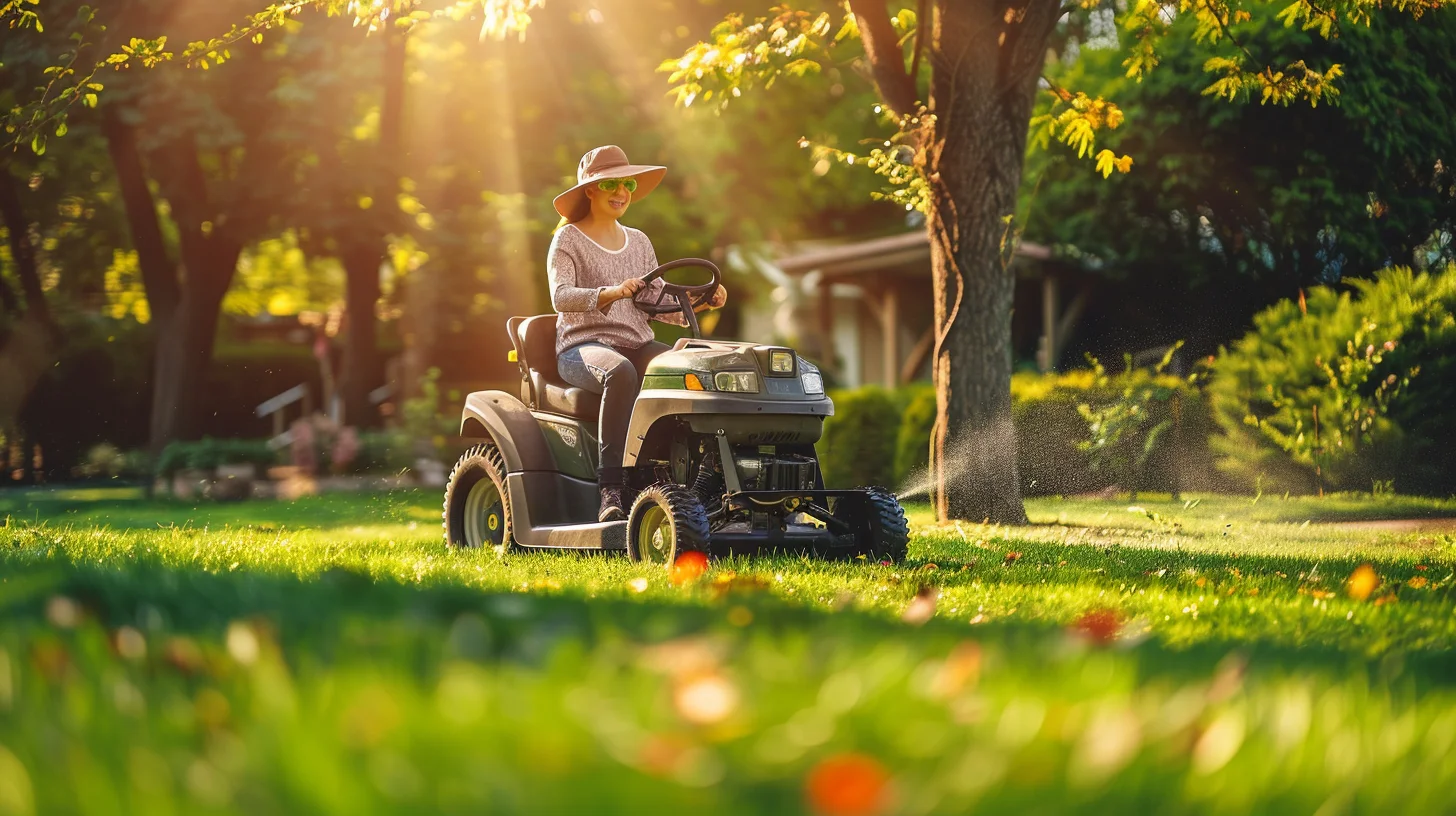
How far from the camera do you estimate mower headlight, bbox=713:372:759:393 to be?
21.5 ft

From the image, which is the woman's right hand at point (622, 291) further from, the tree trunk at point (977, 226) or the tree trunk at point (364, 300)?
the tree trunk at point (364, 300)

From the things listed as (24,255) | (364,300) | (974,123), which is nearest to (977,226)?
(974,123)

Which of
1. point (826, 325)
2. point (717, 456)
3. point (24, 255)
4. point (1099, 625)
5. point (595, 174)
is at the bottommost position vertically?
point (1099, 625)

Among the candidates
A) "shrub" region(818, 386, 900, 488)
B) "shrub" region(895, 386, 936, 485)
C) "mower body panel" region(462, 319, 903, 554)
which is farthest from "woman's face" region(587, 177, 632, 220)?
"shrub" region(818, 386, 900, 488)

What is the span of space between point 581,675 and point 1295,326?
12034 millimetres

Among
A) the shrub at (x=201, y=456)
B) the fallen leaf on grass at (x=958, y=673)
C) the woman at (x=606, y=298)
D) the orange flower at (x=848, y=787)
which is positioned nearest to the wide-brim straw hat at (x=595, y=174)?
the woman at (x=606, y=298)

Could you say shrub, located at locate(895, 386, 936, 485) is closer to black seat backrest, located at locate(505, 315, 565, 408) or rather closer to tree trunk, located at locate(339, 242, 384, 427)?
black seat backrest, located at locate(505, 315, 565, 408)

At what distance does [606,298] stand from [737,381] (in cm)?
80

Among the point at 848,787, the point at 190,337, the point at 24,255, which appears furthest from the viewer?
the point at 24,255

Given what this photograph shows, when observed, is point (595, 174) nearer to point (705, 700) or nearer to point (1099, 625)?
point (1099, 625)

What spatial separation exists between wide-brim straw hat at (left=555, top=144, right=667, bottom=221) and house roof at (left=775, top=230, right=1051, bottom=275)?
15.1m

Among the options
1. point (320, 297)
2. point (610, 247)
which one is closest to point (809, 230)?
point (320, 297)

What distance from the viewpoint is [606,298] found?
273 inches

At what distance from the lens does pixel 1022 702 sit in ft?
6.56
